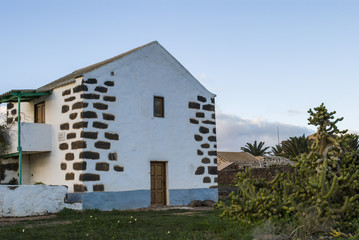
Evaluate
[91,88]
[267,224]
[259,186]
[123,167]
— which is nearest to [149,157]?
[123,167]

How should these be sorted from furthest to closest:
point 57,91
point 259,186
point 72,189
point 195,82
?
point 195,82 → point 57,91 → point 72,189 → point 259,186

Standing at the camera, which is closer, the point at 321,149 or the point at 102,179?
the point at 321,149

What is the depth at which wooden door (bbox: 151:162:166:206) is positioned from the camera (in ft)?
50.4

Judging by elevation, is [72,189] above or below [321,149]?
below

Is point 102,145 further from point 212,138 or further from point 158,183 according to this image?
point 212,138

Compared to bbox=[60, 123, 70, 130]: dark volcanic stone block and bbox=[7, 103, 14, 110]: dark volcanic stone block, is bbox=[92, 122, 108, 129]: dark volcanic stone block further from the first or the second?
bbox=[7, 103, 14, 110]: dark volcanic stone block

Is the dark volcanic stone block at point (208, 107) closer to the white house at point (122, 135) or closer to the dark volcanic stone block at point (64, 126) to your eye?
the white house at point (122, 135)

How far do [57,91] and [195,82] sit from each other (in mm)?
5133

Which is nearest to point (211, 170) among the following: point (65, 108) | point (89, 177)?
point (89, 177)

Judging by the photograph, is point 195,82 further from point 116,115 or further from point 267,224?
point 267,224

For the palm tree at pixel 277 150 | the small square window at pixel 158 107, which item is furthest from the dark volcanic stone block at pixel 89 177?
the palm tree at pixel 277 150

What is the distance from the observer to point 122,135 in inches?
573

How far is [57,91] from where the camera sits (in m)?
15.1

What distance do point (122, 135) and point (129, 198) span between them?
2061 millimetres
